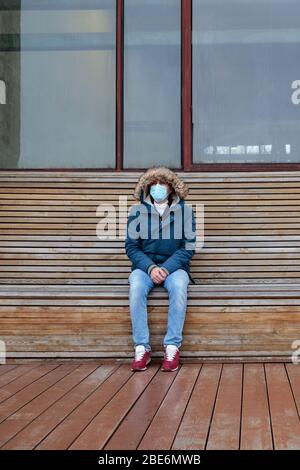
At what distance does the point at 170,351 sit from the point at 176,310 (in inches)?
8.0

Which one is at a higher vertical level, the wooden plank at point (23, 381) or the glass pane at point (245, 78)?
the glass pane at point (245, 78)

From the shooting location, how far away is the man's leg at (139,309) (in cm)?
322

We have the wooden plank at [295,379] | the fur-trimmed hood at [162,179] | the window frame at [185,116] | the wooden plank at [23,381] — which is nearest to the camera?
the wooden plank at [295,379]

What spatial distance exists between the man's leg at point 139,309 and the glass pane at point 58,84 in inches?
77.7

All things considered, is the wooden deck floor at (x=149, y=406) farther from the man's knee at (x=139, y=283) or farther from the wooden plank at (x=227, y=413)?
the man's knee at (x=139, y=283)

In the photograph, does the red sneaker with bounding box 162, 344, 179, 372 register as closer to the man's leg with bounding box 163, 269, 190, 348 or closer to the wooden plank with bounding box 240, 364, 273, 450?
the man's leg with bounding box 163, 269, 190, 348

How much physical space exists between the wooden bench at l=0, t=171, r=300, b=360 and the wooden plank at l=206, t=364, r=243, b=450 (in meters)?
0.30

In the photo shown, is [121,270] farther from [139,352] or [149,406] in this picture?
[149,406]

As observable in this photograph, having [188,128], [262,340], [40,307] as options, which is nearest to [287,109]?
[188,128]

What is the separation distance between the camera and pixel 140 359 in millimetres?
3152

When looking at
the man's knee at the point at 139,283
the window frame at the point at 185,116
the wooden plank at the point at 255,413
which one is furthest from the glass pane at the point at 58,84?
the wooden plank at the point at 255,413

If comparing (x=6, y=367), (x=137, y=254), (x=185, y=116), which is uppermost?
(x=185, y=116)

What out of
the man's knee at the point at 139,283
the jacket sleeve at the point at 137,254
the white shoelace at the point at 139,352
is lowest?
→ the white shoelace at the point at 139,352

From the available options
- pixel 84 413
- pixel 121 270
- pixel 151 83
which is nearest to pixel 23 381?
pixel 84 413
